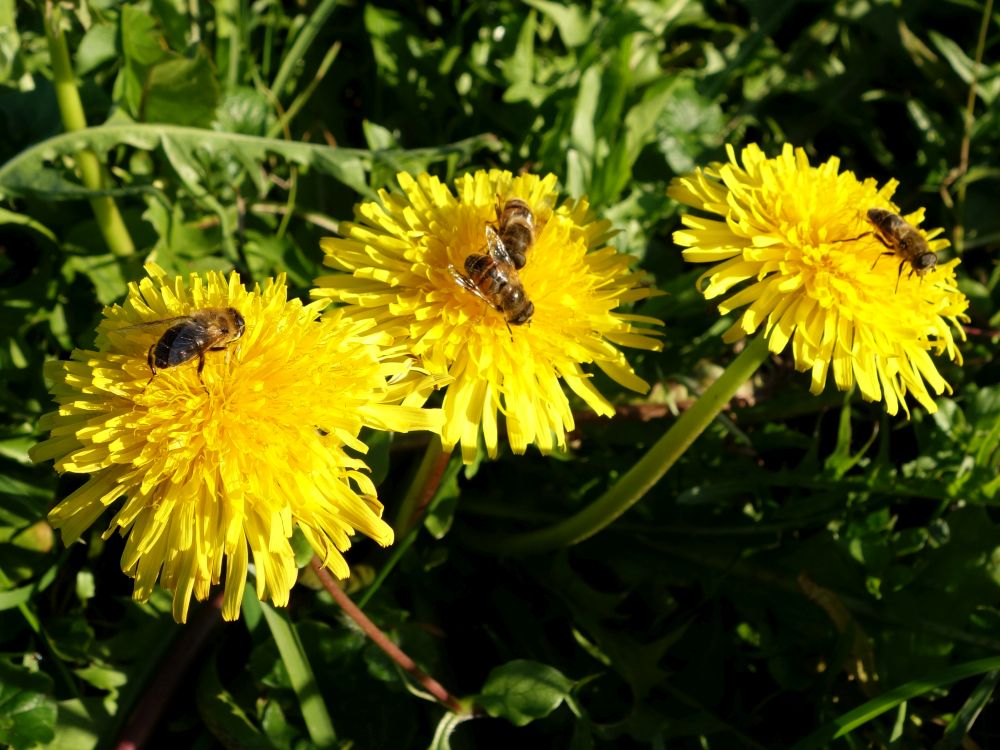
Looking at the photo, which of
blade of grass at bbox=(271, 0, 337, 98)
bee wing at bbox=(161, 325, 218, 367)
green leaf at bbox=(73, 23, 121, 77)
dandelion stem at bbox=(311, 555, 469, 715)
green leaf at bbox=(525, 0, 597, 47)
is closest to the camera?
bee wing at bbox=(161, 325, 218, 367)

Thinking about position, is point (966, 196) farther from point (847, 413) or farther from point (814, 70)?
point (847, 413)

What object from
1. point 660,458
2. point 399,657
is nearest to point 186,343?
point 399,657

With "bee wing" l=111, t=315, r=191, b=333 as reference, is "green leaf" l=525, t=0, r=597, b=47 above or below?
above

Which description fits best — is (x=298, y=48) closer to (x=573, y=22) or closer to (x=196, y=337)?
(x=573, y=22)

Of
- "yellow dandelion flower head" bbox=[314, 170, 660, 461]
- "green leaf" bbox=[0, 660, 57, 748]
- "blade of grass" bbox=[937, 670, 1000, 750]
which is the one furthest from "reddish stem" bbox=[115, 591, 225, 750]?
"blade of grass" bbox=[937, 670, 1000, 750]

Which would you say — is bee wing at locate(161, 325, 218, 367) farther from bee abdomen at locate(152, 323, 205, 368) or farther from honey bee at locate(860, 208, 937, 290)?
honey bee at locate(860, 208, 937, 290)

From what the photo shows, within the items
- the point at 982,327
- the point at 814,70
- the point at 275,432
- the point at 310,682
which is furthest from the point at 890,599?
the point at 814,70
